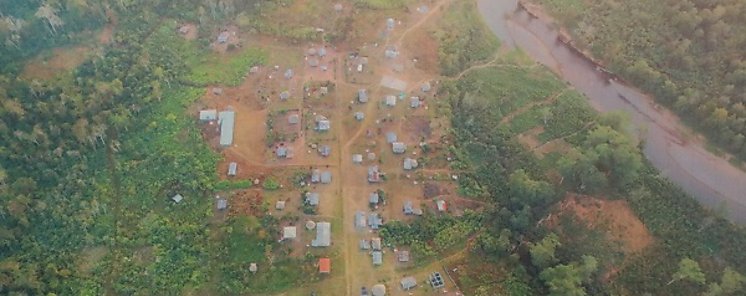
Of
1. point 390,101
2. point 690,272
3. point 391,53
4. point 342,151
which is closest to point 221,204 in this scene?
point 342,151

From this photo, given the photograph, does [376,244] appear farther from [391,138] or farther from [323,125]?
[323,125]

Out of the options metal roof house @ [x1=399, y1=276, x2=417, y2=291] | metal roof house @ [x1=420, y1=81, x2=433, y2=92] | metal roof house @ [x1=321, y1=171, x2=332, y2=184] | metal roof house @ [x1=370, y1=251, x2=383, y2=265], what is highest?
metal roof house @ [x1=420, y1=81, x2=433, y2=92]

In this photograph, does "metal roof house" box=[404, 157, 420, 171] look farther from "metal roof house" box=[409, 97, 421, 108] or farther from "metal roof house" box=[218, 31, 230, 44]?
"metal roof house" box=[218, 31, 230, 44]

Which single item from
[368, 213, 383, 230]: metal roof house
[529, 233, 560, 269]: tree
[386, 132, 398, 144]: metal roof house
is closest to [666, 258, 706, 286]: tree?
[529, 233, 560, 269]: tree

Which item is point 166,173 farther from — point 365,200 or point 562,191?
point 562,191

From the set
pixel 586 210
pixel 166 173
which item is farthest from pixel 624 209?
pixel 166 173
